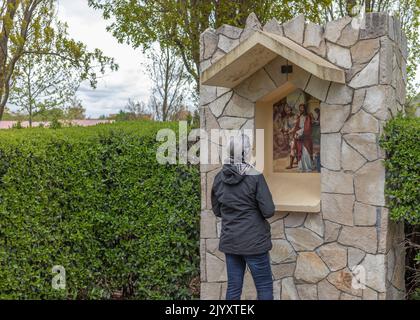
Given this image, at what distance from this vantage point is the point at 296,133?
18.8 ft

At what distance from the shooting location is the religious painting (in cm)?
562

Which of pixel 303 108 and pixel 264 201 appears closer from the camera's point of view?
pixel 264 201

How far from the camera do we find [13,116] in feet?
45.9

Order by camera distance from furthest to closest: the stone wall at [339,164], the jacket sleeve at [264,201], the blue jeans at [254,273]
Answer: the stone wall at [339,164] → the blue jeans at [254,273] → the jacket sleeve at [264,201]

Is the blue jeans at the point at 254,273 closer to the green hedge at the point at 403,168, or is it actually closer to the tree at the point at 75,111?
the green hedge at the point at 403,168

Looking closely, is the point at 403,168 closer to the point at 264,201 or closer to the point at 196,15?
the point at 264,201

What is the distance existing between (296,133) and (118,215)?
91.3 inches

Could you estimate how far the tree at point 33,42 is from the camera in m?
8.27

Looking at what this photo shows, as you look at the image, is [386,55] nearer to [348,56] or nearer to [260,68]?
[348,56]

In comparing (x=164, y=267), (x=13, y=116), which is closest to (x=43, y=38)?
(x=13, y=116)

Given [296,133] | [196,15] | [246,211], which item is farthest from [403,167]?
[196,15]

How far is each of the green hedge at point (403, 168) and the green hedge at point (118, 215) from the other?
216cm

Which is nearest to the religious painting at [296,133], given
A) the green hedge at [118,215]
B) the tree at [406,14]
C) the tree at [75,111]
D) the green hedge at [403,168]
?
the green hedge at [403,168]
